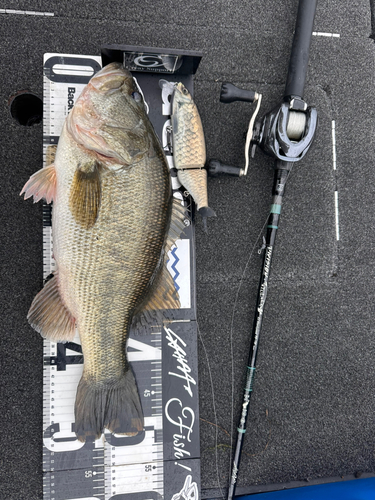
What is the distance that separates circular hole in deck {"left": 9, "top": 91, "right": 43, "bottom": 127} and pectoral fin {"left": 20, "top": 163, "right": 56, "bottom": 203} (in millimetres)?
614

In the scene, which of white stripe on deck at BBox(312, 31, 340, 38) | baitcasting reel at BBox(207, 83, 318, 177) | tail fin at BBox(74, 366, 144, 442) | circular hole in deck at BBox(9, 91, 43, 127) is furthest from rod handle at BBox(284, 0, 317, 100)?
tail fin at BBox(74, 366, 144, 442)

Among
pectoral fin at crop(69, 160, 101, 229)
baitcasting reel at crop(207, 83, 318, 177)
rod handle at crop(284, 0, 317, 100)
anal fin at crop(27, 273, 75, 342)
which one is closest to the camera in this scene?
pectoral fin at crop(69, 160, 101, 229)

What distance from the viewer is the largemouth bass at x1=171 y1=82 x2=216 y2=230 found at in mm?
1467

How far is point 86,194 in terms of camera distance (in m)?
1.14

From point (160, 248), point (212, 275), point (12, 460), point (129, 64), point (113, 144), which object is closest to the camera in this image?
point (113, 144)

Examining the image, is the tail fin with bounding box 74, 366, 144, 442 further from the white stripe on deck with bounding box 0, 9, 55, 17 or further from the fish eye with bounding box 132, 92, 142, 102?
the white stripe on deck with bounding box 0, 9, 55, 17

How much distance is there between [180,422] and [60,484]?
0.58 m

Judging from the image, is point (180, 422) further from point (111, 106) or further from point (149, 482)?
point (111, 106)

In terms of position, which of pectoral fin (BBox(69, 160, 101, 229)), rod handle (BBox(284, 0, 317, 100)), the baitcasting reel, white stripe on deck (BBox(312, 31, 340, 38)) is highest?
white stripe on deck (BBox(312, 31, 340, 38))

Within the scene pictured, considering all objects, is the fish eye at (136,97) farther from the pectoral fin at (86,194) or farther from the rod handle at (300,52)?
the rod handle at (300,52)

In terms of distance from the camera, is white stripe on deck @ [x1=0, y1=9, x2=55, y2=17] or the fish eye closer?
the fish eye

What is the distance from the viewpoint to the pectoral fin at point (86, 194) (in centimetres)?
114

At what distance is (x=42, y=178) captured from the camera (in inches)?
48.3

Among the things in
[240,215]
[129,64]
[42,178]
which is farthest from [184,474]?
[129,64]
